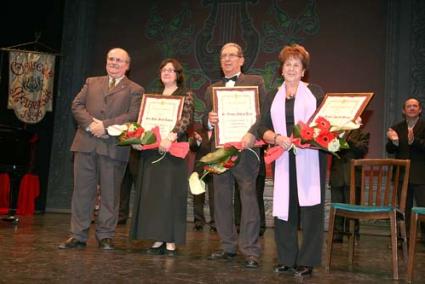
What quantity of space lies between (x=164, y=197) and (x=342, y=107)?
4.56 feet

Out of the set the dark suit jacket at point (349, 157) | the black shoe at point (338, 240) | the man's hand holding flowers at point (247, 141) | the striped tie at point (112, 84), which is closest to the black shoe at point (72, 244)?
the striped tie at point (112, 84)

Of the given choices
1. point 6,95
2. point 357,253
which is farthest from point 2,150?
point 357,253

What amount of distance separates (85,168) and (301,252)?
166 centimetres

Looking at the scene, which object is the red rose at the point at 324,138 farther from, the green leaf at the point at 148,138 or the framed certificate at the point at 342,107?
the green leaf at the point at 148,138

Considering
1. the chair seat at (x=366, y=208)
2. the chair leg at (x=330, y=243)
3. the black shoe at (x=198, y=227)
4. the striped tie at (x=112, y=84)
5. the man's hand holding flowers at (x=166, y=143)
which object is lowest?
the black shoe at (x=198, y=227)

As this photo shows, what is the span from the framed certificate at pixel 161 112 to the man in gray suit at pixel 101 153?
0.47 ft

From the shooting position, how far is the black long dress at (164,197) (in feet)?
12.2

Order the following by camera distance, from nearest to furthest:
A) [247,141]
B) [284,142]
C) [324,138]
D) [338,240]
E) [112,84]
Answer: [324,138], [284,142], [247,141], [112,84], [338,240]

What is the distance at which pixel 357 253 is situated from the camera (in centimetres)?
448

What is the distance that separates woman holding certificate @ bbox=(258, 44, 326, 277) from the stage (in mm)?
151

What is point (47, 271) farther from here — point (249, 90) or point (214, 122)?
point (249, 90)

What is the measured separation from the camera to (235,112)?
11.7ft

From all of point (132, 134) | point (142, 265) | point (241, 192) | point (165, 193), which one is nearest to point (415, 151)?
point (241, 192)

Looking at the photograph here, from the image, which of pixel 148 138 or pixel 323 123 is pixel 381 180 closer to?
pixel 323 123
